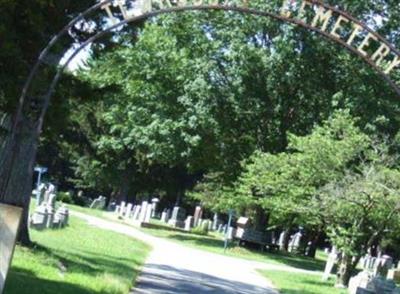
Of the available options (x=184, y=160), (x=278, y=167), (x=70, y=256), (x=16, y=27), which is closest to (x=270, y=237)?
(x=184, y=160)

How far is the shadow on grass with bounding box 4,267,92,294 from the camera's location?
34.0 ft

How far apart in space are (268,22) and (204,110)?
15.6 ft

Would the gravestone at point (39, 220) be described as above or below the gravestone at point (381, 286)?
below

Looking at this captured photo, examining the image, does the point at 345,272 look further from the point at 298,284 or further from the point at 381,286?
the point at 381,286

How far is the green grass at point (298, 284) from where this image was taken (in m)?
18.5

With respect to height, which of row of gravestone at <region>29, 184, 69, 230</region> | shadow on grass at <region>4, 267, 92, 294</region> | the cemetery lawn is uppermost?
row of gravestone at <region>29, 184, 69, 230</region>

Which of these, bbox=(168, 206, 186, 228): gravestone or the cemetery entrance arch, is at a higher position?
the cemetery entrance arch

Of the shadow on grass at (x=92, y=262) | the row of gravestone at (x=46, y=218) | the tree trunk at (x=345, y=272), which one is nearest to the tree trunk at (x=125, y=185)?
the row of gravestone at (x=46, y=218)

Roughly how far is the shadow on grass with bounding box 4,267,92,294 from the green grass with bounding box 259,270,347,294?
7.20m

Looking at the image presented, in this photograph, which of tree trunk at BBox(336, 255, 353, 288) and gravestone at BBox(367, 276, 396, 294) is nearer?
gravestone at BBox(367, 276, 396, 294)

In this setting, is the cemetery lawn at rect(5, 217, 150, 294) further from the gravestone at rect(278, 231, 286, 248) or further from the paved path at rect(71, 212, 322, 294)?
the gravestone at rect(278, 231, 286, 248)

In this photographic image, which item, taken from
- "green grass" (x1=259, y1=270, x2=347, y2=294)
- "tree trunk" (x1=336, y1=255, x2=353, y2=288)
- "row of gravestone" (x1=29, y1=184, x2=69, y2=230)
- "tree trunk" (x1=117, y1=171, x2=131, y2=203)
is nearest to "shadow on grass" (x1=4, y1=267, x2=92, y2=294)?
"green grass" (x1=259, y1=270, x2=347, y2=294)

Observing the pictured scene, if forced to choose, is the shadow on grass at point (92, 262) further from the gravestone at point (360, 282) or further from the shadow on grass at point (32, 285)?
the gravestone at point (360, 282)

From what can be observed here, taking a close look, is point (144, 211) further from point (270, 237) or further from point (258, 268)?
point (258, 268)
